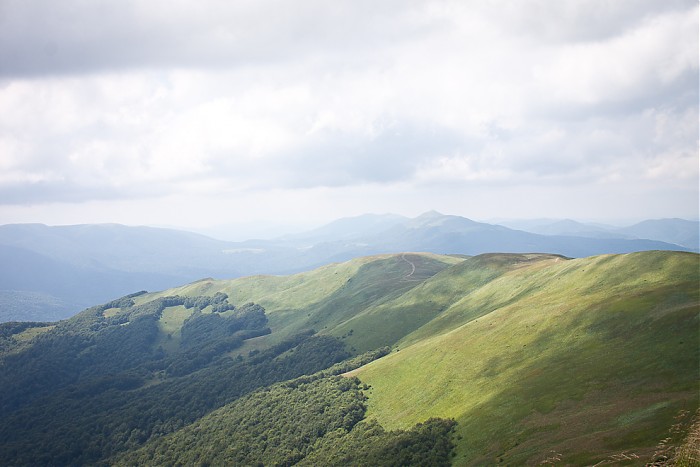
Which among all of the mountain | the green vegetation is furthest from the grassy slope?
the green vegetation

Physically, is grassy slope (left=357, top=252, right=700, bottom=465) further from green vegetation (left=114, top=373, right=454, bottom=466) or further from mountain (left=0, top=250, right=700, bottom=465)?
green vegetation (left=114, top=373, right=454, bottom=466)

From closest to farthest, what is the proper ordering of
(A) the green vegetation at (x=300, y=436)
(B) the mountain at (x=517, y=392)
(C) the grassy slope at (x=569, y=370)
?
(C) the grassy slope at (x=569, y=370) < (B) the mountain at (x=517, y=392) < (A) the green vegetation at (x=300, y=436)

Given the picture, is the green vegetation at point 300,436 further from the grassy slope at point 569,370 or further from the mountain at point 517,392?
the grassy slope at point 569,370

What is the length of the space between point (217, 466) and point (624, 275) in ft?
442

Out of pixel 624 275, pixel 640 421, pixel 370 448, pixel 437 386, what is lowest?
pixel 370 448

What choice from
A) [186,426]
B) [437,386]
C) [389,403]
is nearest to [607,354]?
[437,386]

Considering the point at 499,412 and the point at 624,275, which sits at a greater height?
the point at 624,275

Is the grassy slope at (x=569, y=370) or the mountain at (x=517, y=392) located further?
the mountain at (x=517, y=392)

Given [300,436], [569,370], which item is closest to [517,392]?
[569,370]

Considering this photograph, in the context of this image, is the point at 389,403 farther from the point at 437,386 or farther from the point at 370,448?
the point at 370,448

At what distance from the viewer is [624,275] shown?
13088 centimetres

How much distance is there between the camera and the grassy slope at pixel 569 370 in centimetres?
6234

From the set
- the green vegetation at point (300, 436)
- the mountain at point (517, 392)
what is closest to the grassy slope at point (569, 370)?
the mountain at point (517, 392)

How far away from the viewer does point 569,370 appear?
86.5 metres
